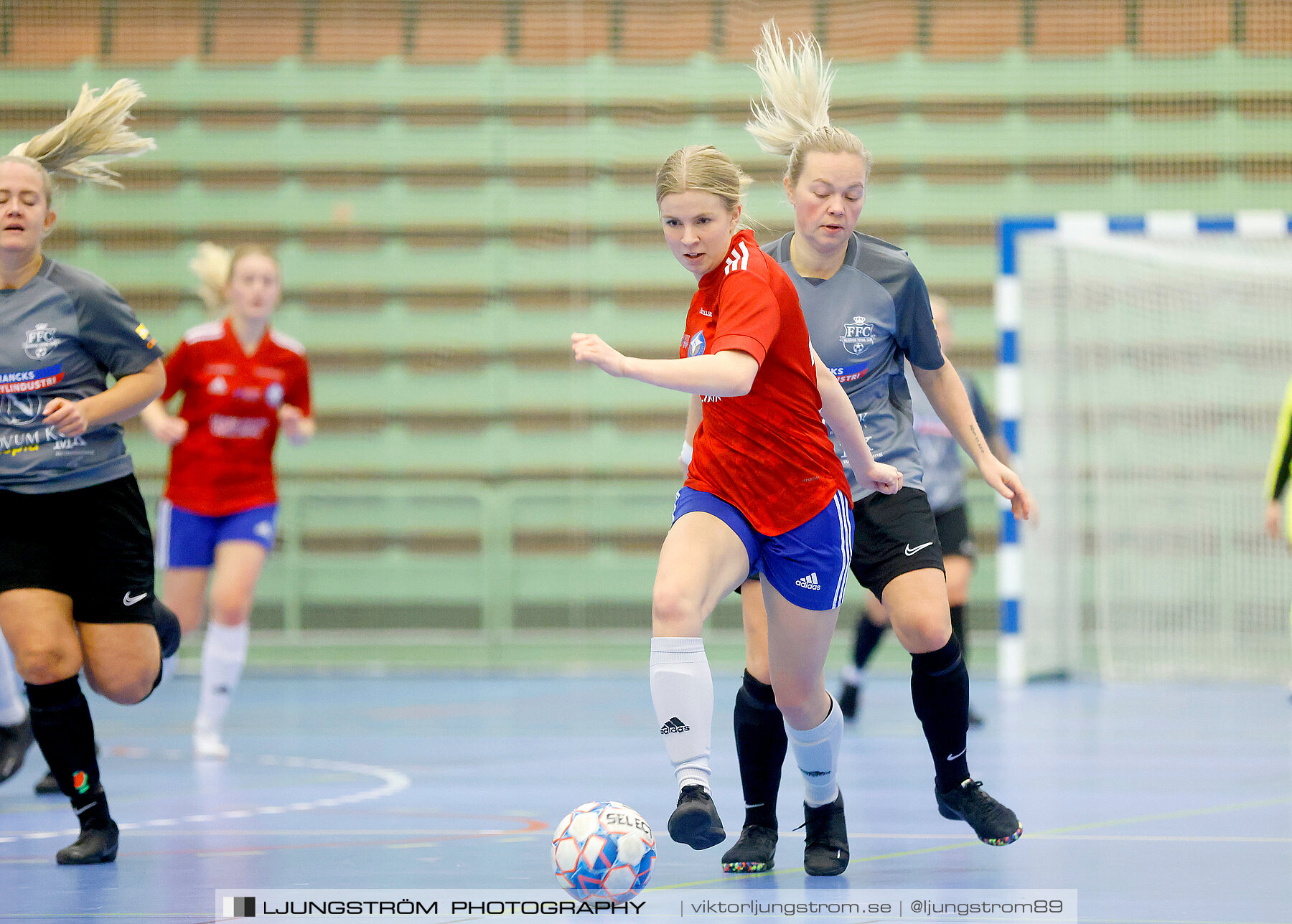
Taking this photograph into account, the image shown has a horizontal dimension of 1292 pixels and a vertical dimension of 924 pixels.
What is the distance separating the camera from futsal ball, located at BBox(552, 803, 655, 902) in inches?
119

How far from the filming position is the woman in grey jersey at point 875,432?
3689 mm

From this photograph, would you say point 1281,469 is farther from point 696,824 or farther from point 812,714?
point 696,824

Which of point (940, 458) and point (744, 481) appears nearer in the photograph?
point (744, 481)

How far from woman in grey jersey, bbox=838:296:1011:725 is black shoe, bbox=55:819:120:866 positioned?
381 cm

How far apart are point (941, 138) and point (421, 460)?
13.6 ft

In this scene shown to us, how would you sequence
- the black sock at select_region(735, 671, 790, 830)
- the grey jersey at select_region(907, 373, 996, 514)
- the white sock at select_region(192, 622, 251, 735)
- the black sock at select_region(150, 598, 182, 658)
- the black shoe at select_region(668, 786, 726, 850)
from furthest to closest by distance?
the grey jersey at select_region(907, 373, 996, 514) < the white sock at select_region(192, 622, 251, 735) < the black sock at select_region(150, 598, 182, 658) < the black sock at select_region(735, 671, 790, 830) < the black shoe at select_region(668, 786, 726, 850)

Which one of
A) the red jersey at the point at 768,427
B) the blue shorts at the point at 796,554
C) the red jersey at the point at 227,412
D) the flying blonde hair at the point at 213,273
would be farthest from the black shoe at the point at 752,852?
the flying blonde hair at the point at 213,273

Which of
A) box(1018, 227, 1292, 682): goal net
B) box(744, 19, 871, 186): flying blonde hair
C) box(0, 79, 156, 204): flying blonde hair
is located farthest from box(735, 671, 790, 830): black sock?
box(1018, 227, 1292, 682): goal net

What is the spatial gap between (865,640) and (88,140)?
4.27 meters

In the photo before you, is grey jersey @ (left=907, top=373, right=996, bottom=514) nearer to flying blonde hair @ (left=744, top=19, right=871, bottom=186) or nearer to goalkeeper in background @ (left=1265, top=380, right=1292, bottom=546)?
goalkeeper in background @ (left=1265, top=380, right=1292, bottom=546)

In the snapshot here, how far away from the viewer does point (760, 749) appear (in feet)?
12.2

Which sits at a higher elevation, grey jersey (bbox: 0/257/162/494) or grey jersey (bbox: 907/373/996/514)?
grey jersey (bbox: 0/257/162/494)

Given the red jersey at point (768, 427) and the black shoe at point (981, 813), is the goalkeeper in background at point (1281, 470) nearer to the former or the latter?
the black shoe at point (981, 813)

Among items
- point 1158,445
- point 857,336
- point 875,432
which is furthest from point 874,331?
point 1158,445
